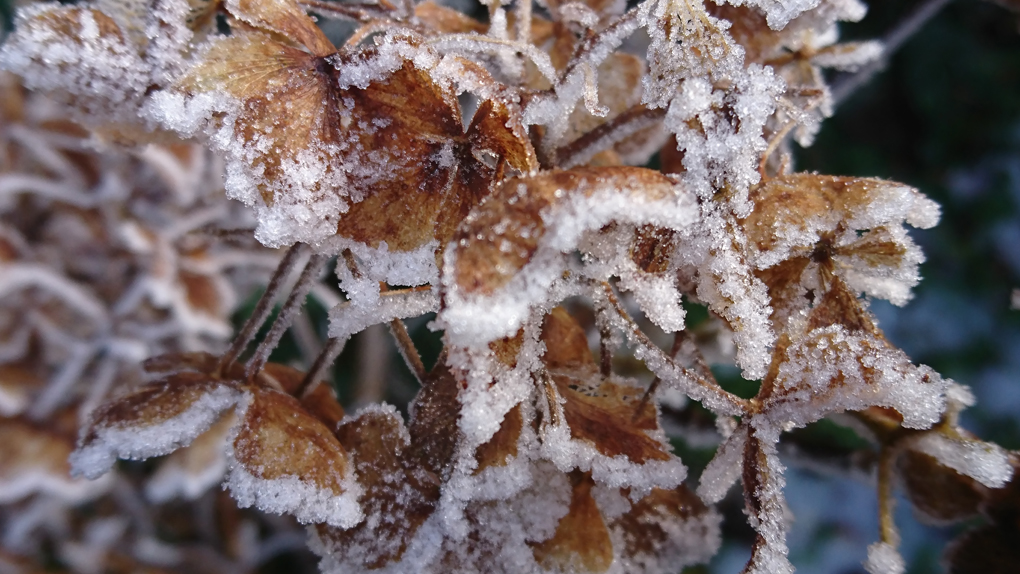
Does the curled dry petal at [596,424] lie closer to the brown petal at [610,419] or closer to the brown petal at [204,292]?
the brown petal at [610,419]

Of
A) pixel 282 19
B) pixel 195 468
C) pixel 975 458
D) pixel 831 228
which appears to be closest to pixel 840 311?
pixel 831 228

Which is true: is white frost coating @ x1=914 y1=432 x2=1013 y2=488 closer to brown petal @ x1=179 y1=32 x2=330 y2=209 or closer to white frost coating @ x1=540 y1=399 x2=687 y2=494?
white frost coating @ x1=540 y1=399 x2=687 y2=494

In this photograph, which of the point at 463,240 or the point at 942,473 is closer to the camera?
the point at 463,240

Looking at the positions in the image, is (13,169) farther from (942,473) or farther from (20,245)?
(942,473)

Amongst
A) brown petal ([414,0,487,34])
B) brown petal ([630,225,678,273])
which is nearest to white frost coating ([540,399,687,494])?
brown petal ([630,225,678,273])

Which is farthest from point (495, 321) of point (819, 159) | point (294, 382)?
point (819, 159)

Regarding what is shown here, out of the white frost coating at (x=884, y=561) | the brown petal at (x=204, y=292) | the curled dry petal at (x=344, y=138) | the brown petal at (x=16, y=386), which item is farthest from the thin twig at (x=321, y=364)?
the brown petal at (x=16, y=386)

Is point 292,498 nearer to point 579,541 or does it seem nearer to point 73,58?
point 579,541
